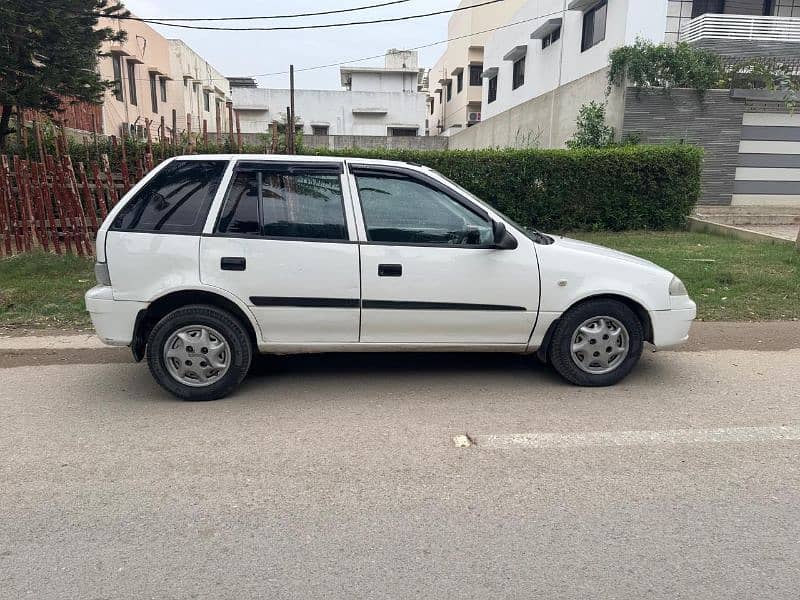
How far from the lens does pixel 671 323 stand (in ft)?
15.0

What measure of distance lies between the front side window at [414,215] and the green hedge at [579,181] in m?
7.75

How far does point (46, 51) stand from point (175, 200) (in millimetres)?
7795

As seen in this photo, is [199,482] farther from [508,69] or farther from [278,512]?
[508,69]

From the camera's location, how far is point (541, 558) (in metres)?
2.60

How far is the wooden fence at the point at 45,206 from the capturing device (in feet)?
29.9

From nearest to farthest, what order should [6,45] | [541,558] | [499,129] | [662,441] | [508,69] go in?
[541,558] < [662,441] < [6,45] < [499,129] < [508,69]

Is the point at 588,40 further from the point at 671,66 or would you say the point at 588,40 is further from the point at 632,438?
the point at 632,438

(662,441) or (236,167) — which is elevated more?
(236,167)

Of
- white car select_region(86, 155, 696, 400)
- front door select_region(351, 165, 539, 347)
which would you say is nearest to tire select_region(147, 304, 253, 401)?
white car select_region(86, 155, 696, 400)

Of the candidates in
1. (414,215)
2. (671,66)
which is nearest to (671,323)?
(414,215)

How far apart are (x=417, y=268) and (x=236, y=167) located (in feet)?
5.12

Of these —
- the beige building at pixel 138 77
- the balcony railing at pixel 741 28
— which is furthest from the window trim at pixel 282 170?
the beige building at pixel 138 77

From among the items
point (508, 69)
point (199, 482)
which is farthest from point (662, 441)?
point (508, 69)

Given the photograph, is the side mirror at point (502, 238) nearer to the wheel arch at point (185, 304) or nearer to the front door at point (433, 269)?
the front door at point (433, 269)
